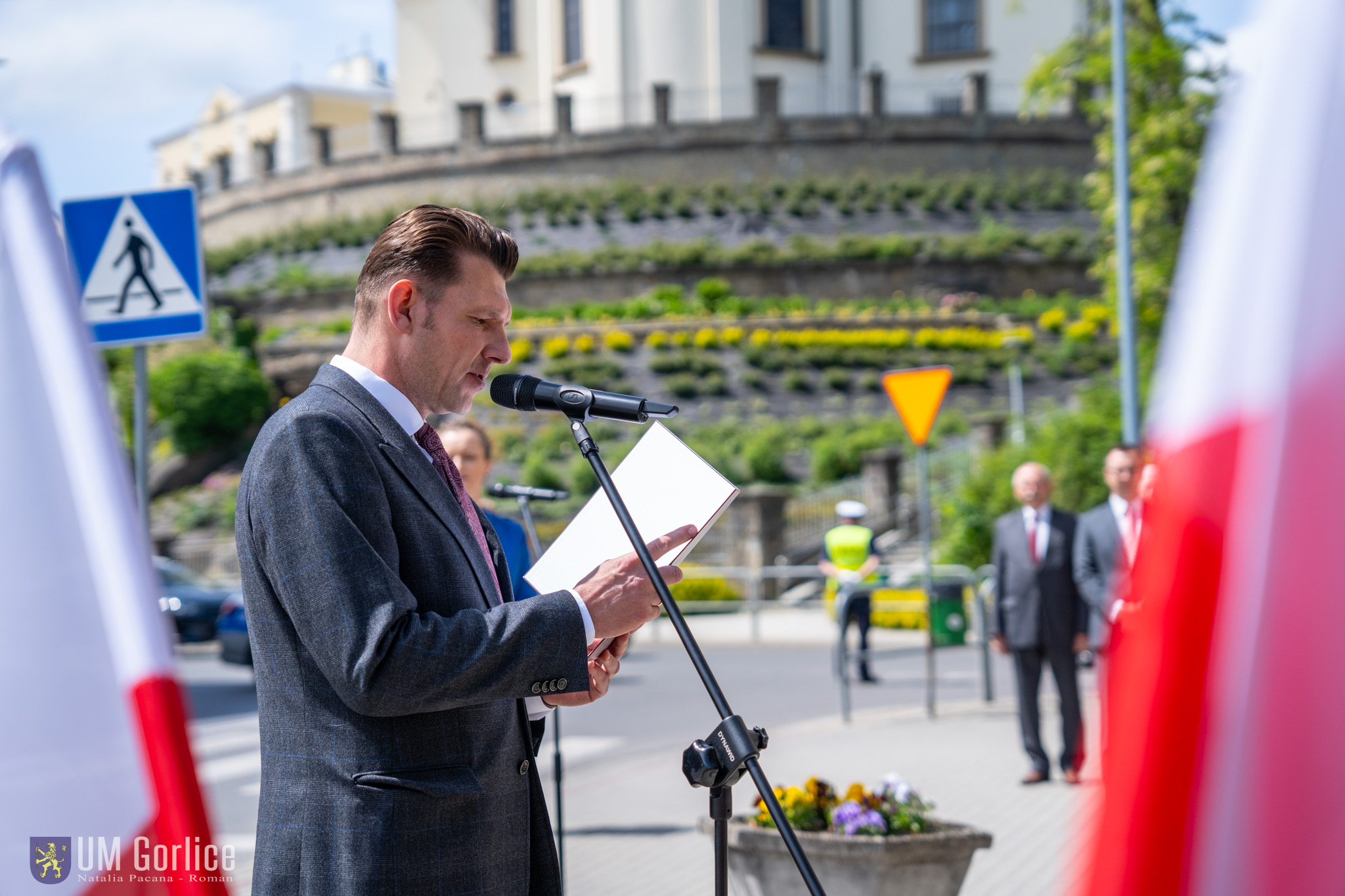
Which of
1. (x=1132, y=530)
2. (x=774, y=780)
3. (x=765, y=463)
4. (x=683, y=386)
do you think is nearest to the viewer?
(x=1132, y=530)

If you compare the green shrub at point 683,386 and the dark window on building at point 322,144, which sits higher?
the dark window on building at point 322,144

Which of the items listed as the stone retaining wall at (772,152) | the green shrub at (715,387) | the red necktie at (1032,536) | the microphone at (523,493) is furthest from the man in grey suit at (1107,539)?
the stone retaining wall at (772,152)

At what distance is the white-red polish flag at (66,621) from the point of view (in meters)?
1.62

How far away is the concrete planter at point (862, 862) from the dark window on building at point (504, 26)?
187 ft

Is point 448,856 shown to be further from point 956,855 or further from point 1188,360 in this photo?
point 956,855

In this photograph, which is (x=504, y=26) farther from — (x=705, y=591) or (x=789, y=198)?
(x=705, y=591)

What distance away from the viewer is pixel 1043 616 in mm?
8672

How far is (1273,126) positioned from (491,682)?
1425mm

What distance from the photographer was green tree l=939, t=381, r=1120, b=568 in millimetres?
20688

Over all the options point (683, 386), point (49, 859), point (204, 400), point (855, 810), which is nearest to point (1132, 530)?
point (855, 810)

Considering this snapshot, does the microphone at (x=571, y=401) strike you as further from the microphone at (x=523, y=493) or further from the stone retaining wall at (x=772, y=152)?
the stone retaining wall at (x=772, y=152)

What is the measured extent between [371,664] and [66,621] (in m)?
0.55

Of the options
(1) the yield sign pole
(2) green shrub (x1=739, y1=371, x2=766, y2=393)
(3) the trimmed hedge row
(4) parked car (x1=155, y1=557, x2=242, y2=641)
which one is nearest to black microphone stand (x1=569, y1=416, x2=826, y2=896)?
(1) the yield sign pole

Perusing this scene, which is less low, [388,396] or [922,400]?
[388,396]
